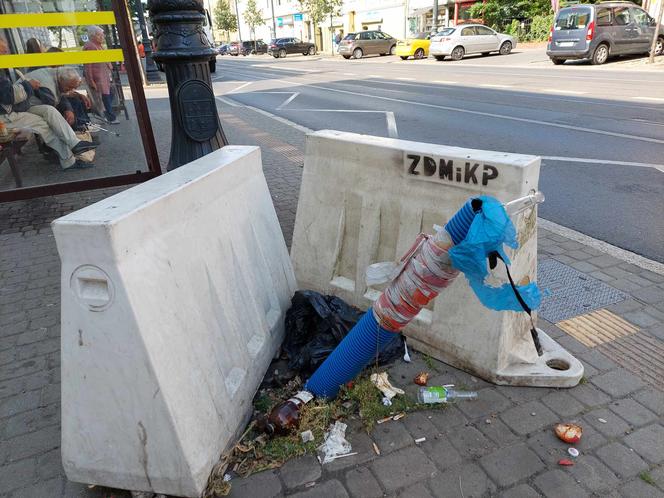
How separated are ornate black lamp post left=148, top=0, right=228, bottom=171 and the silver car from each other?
82.1 feet

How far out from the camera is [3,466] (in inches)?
93.7

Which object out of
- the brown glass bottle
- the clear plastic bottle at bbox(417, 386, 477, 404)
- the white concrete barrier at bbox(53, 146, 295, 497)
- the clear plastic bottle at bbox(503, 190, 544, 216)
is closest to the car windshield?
the clear plastic bottle at bbox(503, 190, 544, 216)

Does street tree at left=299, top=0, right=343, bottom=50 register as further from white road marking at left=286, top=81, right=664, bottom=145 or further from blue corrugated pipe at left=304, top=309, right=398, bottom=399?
blue corrugated pipe at left=304, top=309, right=398, bottom=399

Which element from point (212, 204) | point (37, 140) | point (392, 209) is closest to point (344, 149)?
point (392, 209)

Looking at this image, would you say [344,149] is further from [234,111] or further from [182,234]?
[234,111]

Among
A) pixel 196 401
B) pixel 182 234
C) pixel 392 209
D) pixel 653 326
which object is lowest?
pixel 653 326

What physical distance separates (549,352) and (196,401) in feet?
6.67

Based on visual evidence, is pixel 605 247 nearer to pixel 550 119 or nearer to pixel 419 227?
pixel 419 227

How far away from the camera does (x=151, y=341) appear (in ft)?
6.25

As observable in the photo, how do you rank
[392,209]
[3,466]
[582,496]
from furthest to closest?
[392,209], [3,466], [582,496]

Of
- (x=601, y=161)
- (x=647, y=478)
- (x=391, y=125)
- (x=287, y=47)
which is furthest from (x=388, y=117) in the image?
(x=287, y=47)

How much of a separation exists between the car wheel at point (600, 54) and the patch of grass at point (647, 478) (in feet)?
69.5

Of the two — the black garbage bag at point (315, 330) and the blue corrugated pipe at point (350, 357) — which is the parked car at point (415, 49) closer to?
the black garbage bag at point (315, 330)

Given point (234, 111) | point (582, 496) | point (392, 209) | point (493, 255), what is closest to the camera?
point (493, 255)
